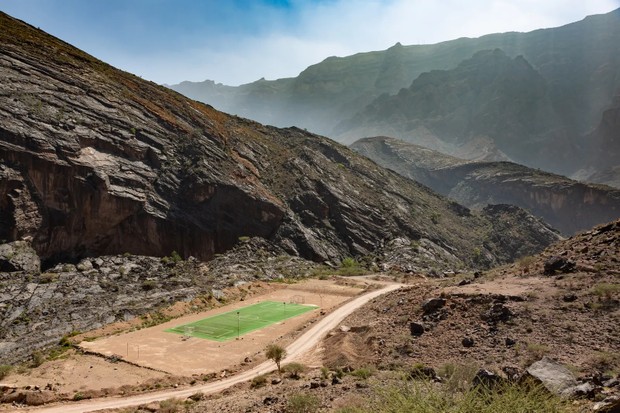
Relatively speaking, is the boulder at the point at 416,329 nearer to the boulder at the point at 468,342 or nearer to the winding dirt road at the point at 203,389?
the boulder at the point at 468,342

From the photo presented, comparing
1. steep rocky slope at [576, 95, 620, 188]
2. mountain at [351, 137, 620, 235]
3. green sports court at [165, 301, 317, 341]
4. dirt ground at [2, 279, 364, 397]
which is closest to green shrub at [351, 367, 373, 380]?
dirt ground at [2, 279, 364, 397]

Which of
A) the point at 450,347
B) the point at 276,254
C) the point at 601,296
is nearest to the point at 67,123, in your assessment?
the point at 276,254

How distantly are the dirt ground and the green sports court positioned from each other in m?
1.06

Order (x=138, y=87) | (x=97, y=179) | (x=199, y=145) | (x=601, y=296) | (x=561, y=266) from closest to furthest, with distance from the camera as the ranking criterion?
(x=601, y=296) → (x=561, y=266) → (x=97, y=179) → (x=199, y=145) → (x=138, y=87)

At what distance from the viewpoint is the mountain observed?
115 m

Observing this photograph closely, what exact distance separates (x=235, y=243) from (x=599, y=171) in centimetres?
16773

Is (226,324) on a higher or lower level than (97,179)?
lower

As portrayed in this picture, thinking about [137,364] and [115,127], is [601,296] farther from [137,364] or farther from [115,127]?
[115,127]

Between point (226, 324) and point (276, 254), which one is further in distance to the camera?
point (276, 254)

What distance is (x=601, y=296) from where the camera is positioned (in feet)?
66.9

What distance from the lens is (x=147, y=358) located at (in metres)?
28.4

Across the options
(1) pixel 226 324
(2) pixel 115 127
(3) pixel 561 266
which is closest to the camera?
(3) pixel 561 266

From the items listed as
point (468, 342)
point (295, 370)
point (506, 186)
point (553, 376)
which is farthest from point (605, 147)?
point (553, 376)

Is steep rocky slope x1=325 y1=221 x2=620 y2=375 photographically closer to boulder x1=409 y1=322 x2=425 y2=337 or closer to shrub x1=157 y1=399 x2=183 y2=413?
boulder x1=409 y1=322 x2=425 y2=337
